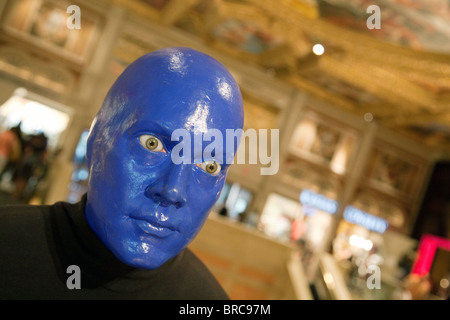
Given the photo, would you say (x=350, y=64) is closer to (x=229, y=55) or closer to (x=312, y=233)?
(x=229, y=55)

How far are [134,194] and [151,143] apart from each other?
116 millimetres

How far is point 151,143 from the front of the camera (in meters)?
0.96

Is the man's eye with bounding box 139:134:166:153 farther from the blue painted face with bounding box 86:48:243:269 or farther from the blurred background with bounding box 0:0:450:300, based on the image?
the blurred background with bounding box 0:0:450:300

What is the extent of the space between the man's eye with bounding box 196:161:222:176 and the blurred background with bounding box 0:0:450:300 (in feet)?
7.17

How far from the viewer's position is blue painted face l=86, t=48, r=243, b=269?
0.92 meters

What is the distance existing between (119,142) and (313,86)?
1242 centimetres

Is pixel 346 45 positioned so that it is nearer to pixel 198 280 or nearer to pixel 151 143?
pixel 198 280

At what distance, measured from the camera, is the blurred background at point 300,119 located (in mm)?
4770

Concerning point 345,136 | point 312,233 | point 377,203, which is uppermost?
point 345,136

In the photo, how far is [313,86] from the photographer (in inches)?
507

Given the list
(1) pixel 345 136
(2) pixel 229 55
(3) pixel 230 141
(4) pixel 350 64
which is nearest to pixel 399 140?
(1) pixel 345 136

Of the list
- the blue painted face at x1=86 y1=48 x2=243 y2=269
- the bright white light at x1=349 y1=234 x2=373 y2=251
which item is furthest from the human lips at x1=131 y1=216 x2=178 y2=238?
the bright white light at x1=349 y1=234 x2=373 y2=251

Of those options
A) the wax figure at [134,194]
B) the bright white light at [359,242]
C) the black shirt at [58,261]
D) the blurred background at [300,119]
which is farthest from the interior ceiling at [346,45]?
the black shirt at [58,261]
